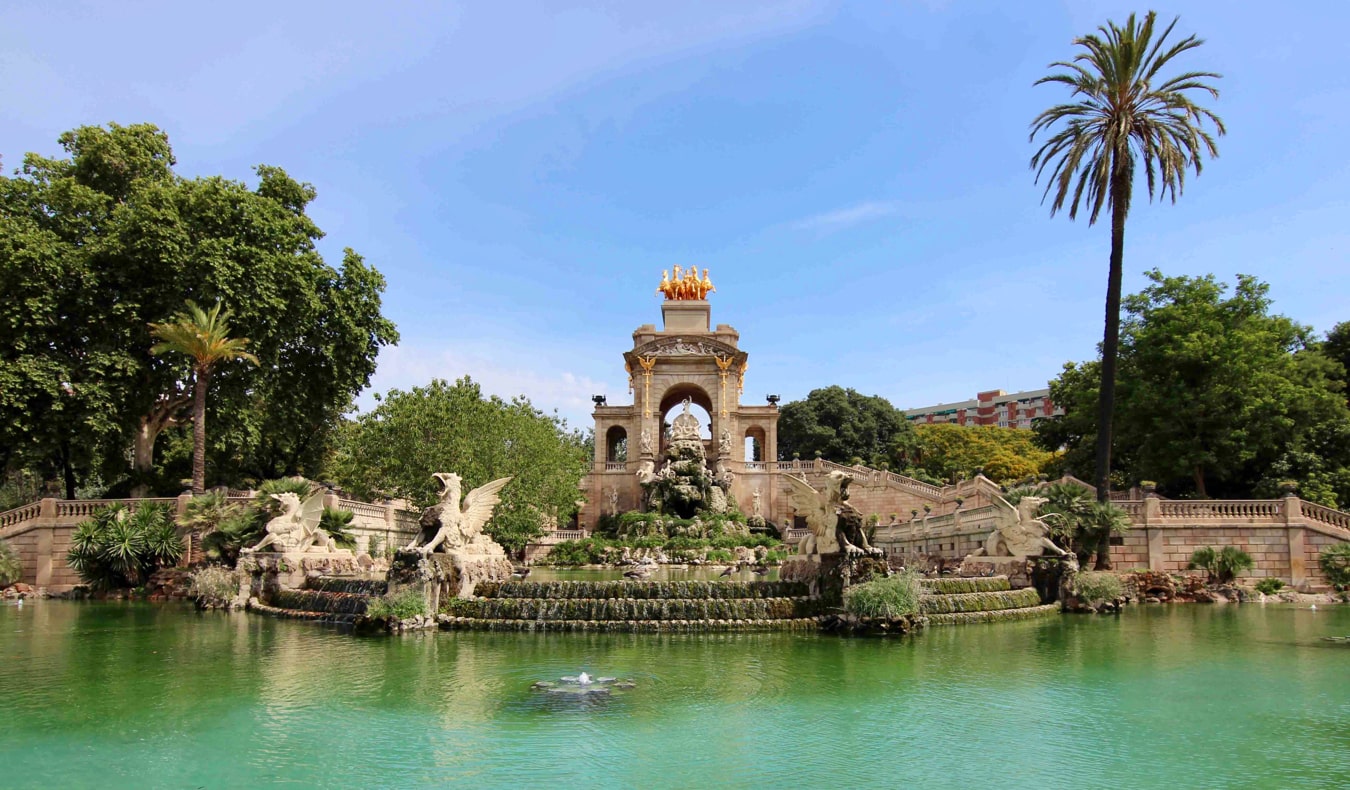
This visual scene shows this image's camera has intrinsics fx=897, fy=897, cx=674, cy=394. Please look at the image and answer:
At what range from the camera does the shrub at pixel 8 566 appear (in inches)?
998

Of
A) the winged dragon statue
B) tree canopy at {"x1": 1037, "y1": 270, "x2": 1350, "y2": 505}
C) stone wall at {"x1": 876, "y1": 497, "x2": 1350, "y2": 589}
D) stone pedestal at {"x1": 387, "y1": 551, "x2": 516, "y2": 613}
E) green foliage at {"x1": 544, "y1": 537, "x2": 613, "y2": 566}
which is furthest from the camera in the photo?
green foliage at {"x1": 544, "y1": 537, "x2": 613, "y2": 566}

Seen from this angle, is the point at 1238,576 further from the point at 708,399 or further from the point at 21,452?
the point at 708,399

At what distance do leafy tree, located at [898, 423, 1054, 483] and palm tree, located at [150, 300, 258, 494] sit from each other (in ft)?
147

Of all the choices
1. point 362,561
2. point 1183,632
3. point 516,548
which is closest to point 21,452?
point 362,561

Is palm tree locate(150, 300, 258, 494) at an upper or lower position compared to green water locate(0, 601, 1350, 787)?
upper

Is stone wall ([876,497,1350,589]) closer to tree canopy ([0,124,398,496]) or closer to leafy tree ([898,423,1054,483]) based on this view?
tree canopy ([0,124,398,496])

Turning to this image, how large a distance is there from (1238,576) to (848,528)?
43.3 ft

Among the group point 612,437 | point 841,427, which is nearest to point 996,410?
point 841,427

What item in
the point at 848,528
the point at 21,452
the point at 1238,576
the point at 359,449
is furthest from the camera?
the point at 359,449

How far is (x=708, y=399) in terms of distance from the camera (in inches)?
2468

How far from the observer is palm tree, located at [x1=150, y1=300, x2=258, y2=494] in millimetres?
26422

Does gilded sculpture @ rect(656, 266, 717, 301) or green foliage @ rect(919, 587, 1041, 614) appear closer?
green foliage @ rect(919, 587, 1041, 614)

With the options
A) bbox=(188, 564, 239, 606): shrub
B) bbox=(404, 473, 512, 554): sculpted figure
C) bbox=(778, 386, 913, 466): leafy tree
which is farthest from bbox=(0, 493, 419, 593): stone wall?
bbox=(778, 386, 913, 466): leafy tree

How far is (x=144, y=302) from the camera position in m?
29.8
